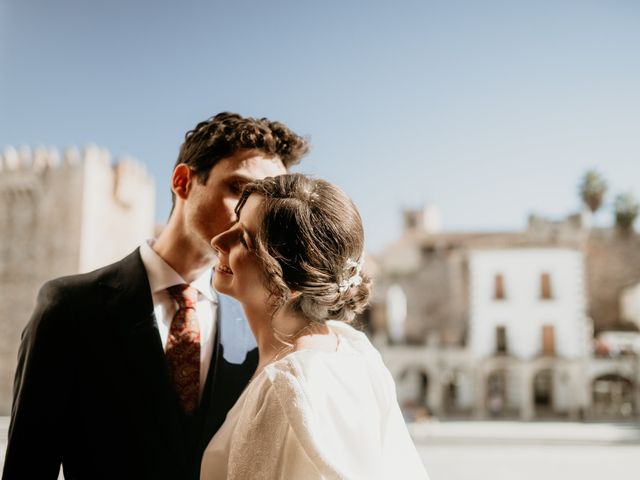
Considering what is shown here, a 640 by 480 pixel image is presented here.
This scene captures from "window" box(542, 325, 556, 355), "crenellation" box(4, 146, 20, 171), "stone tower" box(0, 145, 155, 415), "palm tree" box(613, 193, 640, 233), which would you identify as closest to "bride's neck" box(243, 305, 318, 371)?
"window" box(542, 325, 556, 355)

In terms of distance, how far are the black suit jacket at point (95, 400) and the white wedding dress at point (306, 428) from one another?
34 centimetres

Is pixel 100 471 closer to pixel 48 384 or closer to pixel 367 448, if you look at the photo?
pixel 48 384

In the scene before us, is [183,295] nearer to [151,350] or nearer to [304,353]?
[151,350]

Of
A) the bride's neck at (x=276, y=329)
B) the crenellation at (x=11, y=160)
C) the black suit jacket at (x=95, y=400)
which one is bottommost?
the black suit jacket at (x=95, y=400)

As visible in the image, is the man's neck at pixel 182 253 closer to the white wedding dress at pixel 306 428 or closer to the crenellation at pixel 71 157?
the white wedding dress at pixel 306 428

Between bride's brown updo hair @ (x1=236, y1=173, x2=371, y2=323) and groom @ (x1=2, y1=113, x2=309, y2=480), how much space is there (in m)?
0.38

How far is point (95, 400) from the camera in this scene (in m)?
1.81

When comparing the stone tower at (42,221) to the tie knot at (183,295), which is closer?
the tie knot at (183,295)

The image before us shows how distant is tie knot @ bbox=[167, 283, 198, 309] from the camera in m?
2.08

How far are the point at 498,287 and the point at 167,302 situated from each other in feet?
69.0

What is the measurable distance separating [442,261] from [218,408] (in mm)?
26174

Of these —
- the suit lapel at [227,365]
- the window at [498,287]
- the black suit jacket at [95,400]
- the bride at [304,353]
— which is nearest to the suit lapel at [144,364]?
the black suit jacket at [95,400]

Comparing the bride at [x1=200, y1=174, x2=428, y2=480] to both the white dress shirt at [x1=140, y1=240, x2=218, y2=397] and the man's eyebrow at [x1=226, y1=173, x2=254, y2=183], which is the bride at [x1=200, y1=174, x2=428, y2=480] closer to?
the man's eyebrow at [x1=226, y1=173, x2=254, y2=183]

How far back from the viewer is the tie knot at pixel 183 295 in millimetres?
2084
